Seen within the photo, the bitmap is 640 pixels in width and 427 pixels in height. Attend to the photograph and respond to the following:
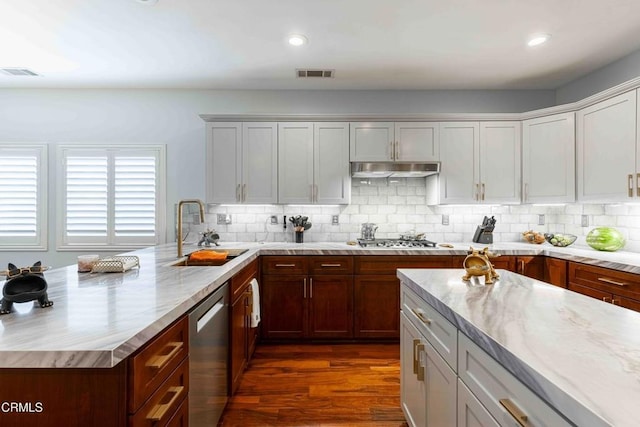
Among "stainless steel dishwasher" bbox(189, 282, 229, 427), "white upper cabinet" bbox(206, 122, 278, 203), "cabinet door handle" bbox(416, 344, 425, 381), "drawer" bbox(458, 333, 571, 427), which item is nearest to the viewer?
"drawer" bbox(458, 333, 571, 427)

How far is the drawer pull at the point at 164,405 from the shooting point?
1028mm

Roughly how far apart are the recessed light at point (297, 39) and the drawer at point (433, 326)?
7.14 ft

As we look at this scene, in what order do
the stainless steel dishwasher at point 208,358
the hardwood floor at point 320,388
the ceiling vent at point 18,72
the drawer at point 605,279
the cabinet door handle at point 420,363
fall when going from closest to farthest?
the stainless steel dishwasher at point 208,358 → the cabinet door handle at point 420,363 → the hardwood floor at point 320,388 → the drawer at point 605,279 → the ceiling vent at point 18,72

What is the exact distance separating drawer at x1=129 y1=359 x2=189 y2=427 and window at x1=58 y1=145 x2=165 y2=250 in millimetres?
2873

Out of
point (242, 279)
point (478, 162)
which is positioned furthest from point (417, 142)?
point (242, 279)

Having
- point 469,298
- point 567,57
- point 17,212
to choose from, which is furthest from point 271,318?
point 567,57

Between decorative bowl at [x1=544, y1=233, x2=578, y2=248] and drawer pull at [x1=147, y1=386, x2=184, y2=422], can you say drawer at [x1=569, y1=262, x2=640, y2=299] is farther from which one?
drawer pull at [x1=147, y1=386, x2=184, y2=422]

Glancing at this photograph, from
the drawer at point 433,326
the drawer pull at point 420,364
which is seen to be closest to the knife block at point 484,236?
the drawer at point 433,326

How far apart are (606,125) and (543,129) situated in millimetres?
552

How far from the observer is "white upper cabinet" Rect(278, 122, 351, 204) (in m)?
3.46

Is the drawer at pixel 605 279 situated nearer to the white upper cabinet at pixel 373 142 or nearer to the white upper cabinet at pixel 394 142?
the white upper cabinet at pixel 394 142

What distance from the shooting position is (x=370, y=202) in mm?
3818

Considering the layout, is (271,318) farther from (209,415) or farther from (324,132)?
(324,132)

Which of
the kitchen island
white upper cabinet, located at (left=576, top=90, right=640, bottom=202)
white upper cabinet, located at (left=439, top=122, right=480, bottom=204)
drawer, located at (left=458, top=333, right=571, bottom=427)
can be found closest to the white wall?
white upper cabinet, located at (left=439, top=122, right=480, bottom=204)
